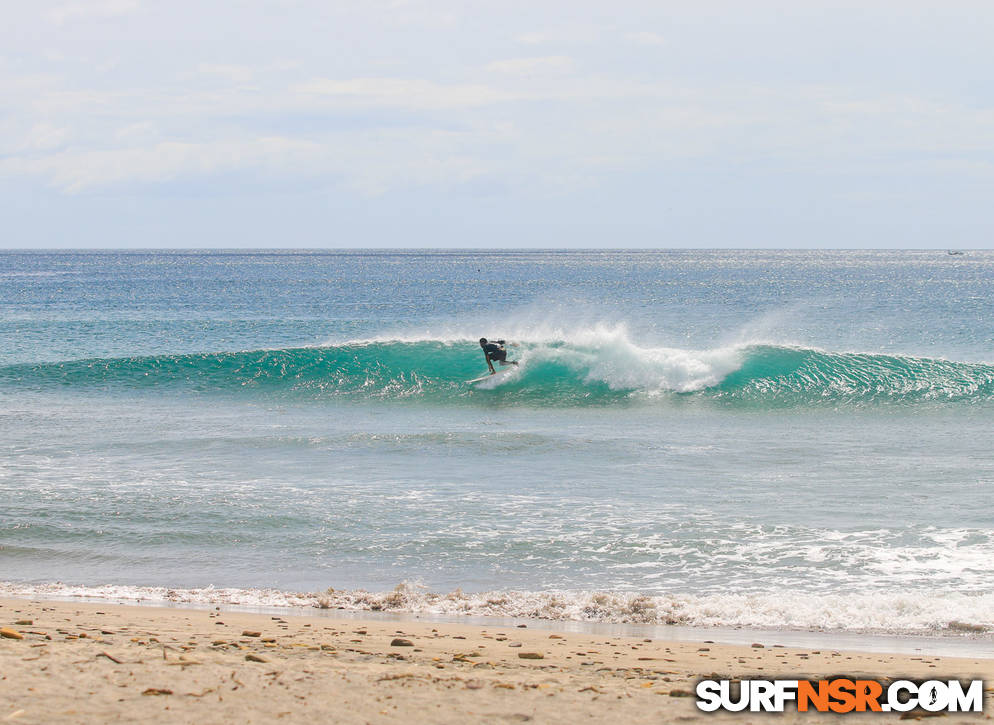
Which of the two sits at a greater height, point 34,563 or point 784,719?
point 784,719

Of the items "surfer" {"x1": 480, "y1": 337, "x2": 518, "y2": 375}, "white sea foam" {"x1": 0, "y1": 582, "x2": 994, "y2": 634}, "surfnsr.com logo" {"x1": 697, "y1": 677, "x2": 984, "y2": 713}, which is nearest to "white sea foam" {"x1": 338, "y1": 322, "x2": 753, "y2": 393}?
"surfer" {"x1": 480, "y1": 337, "x2": 518, "y2": 375}

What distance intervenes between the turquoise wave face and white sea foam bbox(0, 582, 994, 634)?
11.8 meters

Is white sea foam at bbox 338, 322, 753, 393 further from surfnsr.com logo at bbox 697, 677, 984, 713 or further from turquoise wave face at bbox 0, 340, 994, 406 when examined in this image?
surfnsr.com logo at bbox 697, 677, 984, 713

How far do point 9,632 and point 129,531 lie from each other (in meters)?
4.01

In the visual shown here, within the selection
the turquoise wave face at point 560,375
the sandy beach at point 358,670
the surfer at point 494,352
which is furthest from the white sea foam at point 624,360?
the sandy beach at point 358,670

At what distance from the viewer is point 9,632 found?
5719mm

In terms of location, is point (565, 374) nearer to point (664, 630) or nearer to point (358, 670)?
point (664, 630)

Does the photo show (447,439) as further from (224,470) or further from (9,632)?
(9,632)

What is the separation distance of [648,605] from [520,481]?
4.59 m

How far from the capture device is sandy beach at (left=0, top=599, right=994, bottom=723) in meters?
4.46

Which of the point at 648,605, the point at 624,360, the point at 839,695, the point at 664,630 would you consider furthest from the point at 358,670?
the point at 624,360

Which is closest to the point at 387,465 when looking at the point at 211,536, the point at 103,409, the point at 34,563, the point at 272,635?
the point at 211,536

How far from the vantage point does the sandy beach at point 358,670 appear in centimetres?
446

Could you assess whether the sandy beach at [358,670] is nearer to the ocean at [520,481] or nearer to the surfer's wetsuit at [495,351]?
the ocean at [520,481]
